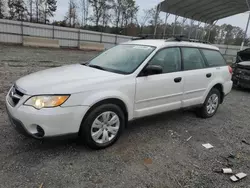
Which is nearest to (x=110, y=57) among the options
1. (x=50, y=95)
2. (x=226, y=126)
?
(x=50, y=95)

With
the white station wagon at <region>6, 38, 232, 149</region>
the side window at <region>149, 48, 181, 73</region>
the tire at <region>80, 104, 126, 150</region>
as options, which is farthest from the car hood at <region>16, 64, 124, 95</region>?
the side window at <region>149, 48, 181, 73</region>

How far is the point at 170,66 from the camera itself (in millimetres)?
3840

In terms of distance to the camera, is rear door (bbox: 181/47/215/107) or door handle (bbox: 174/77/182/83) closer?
door handle (bbox: 174/77/182/83)

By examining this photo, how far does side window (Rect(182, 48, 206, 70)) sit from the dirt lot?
127 cm

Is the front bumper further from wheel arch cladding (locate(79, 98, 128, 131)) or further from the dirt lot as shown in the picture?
the dirt lot

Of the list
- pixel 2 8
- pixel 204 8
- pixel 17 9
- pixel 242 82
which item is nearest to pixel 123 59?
pixel 242 82

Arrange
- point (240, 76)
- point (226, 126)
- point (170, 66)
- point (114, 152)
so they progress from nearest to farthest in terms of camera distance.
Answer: point (114, 152)
point (170, 66)
point (226, 126)
point (240, 76)

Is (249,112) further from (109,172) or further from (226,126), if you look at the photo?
(109,172)

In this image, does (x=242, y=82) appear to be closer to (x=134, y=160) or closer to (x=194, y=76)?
(x=194, y=76)

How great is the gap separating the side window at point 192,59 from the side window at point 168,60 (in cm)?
17

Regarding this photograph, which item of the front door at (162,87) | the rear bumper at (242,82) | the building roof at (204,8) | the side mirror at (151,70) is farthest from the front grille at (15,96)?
the building roof at (204,8)

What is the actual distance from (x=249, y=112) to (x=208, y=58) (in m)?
2.32

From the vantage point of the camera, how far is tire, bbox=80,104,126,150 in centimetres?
284

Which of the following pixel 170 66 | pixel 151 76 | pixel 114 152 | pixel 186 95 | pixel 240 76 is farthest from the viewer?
pixel 240 76
